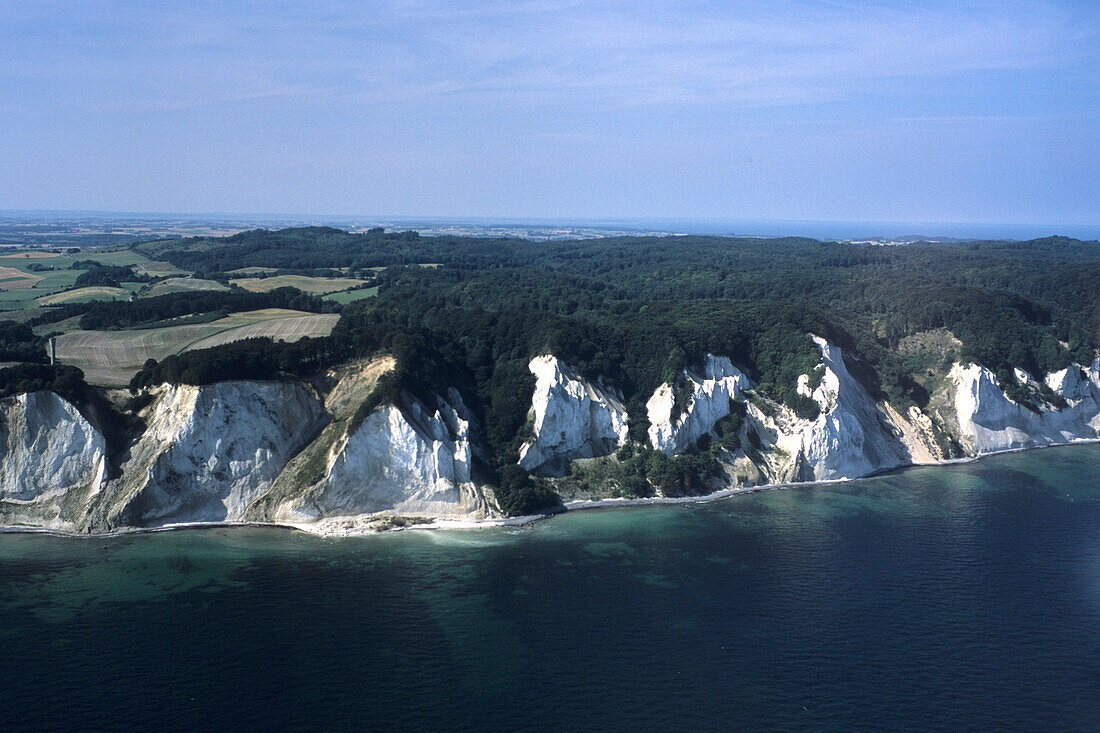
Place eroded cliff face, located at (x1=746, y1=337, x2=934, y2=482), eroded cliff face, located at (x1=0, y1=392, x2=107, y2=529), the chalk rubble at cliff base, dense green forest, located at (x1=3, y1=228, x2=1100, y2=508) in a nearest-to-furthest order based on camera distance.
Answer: eroded cliff face, located at (x1=0, y1=392, x2=107, y2=529) → the chalk rubble at cliff base → dense green forest, located at (x1=3, y1=228, x2=1100, y2=508) → eroded cliff face, located at (x1=746, y1=337, x2=934, y2=482)

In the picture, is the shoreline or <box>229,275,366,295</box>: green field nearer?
the shoreline

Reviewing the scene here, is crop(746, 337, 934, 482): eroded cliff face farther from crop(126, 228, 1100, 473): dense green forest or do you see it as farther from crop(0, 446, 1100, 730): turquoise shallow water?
crop(0, 446, 1100, 730): turquoise shallow water

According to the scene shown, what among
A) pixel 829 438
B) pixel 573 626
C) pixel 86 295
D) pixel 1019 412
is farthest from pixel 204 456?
pixel 1019 412

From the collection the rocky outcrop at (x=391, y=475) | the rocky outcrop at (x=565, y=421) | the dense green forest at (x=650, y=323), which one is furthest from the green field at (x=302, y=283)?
the rocky outcrop at (x=391, y=475)

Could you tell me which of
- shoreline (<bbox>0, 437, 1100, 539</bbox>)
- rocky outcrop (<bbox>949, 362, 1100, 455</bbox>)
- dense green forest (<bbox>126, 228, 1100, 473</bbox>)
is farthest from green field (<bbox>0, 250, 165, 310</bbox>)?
rocky outcrop (<bbox>949, 362, 1100, 455</bbox>)

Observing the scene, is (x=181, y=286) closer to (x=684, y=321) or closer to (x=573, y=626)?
(x=684, y=321)

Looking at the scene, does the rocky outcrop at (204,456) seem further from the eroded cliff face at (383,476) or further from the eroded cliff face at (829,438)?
the eroded cliff face at (829,438)
